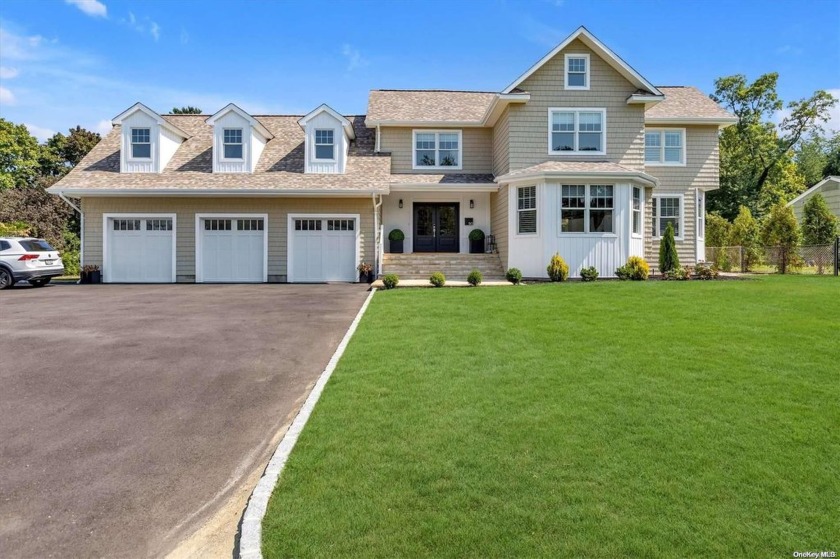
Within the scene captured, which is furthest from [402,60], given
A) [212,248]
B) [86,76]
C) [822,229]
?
[822,229]

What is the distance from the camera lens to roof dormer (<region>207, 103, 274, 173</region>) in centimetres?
1817

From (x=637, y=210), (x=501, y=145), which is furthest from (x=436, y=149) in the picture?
(x=637, y=210)

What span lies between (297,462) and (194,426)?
1.55 m

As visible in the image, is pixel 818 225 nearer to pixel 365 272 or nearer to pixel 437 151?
pixel 437 151

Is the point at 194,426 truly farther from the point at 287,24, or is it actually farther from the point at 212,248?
the point at 212,248

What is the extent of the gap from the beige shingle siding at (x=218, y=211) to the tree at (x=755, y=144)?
95.4 ft

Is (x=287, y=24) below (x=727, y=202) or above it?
above

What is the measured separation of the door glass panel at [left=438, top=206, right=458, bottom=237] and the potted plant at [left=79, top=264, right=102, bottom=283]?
13.2 meters

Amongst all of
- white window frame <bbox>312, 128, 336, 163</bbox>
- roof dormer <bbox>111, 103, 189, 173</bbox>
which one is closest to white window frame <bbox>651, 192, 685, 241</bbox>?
white window frame <bbox>312, 128, 336, 163</bbox>

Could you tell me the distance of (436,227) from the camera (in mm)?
20062

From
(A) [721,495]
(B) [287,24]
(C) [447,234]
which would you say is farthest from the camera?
(C) [447,234]

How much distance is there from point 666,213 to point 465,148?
8.80 m

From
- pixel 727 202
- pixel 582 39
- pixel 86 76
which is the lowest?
pixel 727 202

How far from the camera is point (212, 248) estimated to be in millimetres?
17875
